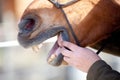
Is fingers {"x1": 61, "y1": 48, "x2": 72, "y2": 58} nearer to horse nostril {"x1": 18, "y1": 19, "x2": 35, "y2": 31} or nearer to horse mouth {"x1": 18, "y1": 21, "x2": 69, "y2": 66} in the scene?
horse mouth {"x1": 18, "y1": 21, "x2": 69, "y2": 66}

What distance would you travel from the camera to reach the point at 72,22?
1400 mm

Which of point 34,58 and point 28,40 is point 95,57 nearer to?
point 28,40

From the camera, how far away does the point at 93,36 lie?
1.43 meters

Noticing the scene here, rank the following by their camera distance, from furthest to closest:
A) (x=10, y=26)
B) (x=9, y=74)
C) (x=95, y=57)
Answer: (x=10, y=26), (x=9, y=74), (x=95, y=57)

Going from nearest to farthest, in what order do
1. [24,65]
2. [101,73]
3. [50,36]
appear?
[101,73]
[50,36]
[24,65]

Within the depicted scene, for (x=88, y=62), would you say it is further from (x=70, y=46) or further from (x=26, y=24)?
(x=26, y=24)

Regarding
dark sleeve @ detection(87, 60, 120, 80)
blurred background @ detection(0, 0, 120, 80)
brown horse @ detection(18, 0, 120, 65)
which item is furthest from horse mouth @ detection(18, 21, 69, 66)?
blurred background @ detection(0, 0, 120, 80)

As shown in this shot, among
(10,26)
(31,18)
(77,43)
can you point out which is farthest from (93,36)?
(10,26)

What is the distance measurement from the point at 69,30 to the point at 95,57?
158 millimetres

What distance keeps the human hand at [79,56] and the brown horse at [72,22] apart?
0.04 m

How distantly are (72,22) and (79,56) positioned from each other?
0.15 metres

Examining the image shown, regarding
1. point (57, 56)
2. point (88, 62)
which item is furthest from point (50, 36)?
point (88, 62)

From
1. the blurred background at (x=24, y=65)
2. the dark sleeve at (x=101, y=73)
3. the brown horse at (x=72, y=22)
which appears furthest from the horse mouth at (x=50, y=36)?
the blurred background at (x=24, y=65)

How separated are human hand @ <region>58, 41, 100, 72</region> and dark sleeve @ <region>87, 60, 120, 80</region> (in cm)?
3
